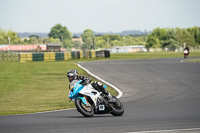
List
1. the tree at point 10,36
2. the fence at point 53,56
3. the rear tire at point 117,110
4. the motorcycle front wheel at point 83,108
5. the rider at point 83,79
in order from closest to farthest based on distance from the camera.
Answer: the motorcycle front wheel at point 83,108
the rider at point 83,79
the rear tire at point 117,110
the fence at point 53,56
the tree at point 10,36

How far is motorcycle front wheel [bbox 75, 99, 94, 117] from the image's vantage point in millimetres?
11016

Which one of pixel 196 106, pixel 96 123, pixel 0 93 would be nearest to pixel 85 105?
pixel 96 123

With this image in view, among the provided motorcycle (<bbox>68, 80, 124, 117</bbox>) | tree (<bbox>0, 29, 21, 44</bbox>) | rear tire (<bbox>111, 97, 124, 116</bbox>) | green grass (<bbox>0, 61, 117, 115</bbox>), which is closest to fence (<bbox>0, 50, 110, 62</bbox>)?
green grass (<bbox>0, 61, 117, 115</bbox>)

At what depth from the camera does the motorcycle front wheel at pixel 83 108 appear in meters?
11.0

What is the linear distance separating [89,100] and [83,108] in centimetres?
28

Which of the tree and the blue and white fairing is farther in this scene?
the tree

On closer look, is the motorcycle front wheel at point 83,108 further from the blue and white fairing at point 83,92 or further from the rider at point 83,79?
the rider at point 83,79

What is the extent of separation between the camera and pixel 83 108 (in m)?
11.1

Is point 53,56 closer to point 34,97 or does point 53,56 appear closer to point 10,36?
point 34,97

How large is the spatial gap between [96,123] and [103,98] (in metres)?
1.59

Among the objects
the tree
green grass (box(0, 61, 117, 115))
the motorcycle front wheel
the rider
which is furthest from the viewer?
the tree

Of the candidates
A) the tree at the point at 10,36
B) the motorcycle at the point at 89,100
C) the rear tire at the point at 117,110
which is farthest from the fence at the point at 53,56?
the tree at the point at 10,36

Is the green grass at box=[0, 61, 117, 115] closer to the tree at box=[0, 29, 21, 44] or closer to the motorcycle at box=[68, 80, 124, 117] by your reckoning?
the motorcycle at box=[68, 80, 124, 117]

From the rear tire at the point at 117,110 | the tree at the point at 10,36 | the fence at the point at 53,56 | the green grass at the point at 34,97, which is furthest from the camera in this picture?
the tree at the point at 10,36
